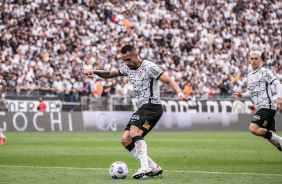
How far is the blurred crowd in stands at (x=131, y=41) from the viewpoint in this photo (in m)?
29.0

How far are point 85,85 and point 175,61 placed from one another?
8.77 meters

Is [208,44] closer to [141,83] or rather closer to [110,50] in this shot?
[110,50]

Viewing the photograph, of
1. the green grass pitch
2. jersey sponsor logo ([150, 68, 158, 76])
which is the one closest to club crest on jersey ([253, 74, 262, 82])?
the green grass pitch

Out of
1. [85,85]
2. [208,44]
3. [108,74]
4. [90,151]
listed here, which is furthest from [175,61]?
[108,74]

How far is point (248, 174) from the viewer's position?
369 inches

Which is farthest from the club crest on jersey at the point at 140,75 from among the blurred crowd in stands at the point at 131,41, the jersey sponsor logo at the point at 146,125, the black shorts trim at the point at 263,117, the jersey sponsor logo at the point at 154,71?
the blurred crowd in stands at the point at 131,41

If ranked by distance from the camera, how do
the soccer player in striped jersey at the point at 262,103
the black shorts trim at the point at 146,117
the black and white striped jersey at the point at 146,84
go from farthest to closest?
the soccer player in striped jersey at the point at 262,103, the black and white striped jersey at the point at 146,84, the black shorts trim at the point at 146,117

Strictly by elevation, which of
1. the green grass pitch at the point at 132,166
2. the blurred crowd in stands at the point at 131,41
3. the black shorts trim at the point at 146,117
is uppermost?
the blurred crowd in stands at the point at 131,41

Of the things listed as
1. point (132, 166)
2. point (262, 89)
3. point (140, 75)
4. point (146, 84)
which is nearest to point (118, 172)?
point (146, 84)

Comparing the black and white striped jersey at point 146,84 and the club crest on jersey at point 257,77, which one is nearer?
the black and white striped jersey at point 146,84

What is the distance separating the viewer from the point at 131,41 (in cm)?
3441

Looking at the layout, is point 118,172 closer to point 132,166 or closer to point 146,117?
point 146,117

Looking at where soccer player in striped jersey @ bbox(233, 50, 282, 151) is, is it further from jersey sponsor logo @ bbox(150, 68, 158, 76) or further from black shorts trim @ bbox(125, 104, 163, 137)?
jersey sponsor logo @ bbox(150, 68, 158, 76)

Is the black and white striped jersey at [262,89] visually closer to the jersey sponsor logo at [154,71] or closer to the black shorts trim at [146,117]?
the black shorts trim at [146,117]
